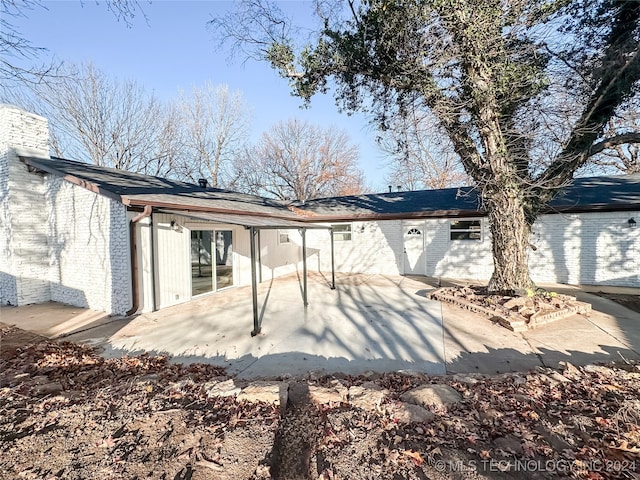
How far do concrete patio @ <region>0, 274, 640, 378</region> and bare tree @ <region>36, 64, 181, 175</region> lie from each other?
15.1 meters

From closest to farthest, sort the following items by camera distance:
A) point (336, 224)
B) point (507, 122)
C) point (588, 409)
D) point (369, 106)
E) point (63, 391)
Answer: point (588, 409)
point (63, 391)
point (507, 122)
point (369, 106)
point (336, 224)

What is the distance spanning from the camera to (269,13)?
23.2 ft

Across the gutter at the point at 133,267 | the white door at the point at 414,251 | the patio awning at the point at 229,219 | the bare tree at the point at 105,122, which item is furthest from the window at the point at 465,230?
the bare tree at the point at 105,122

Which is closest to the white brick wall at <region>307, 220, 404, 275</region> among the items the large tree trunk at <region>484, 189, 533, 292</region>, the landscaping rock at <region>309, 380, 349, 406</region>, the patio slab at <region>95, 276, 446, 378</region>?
the patio slab at <region>95, 276, 446, 378</region>

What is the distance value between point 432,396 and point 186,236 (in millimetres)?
6584

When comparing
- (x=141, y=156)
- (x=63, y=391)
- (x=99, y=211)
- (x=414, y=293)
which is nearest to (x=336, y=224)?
(x=414, y=293)

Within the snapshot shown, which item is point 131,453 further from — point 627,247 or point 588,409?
point 627,247

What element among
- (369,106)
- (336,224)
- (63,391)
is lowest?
(63,391)

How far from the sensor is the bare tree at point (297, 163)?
2461 cm

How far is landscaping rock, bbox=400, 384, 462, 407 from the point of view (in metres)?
2.59

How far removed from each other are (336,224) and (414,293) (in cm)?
544

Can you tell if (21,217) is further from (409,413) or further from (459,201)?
(459,201)

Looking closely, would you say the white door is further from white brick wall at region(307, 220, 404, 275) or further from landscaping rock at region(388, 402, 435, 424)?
landscaping rock at region(388, 402, 435, 424)

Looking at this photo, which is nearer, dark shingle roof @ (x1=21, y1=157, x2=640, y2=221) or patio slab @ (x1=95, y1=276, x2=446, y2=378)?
patio slab @ (x1=95, y1=276, x2=446, y2=378)
